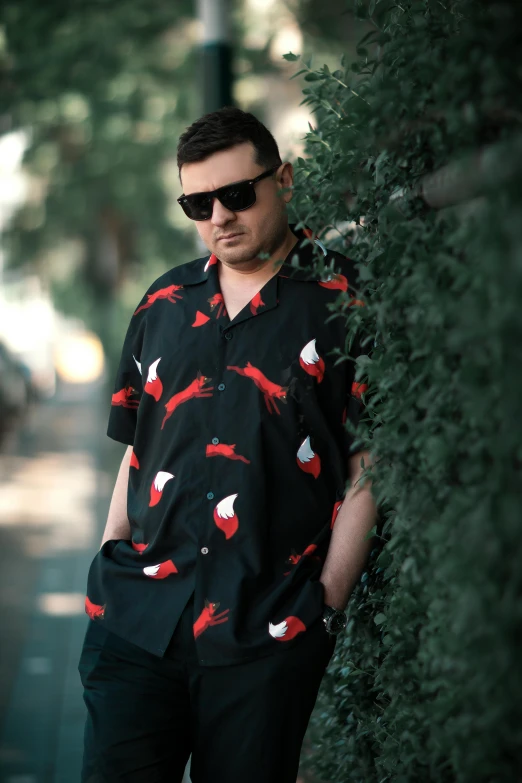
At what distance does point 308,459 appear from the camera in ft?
8.82

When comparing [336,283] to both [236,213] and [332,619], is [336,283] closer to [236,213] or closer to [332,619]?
[236,213]

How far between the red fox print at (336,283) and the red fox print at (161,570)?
2.80 feet

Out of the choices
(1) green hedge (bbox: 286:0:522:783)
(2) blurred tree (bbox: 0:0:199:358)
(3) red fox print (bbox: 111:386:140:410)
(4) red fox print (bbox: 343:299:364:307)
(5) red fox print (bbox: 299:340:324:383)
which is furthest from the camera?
(2) blurred tree (bbox: 0:0:199:358)

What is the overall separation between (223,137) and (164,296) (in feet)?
1.62

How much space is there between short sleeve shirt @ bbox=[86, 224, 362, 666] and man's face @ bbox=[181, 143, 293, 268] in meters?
0.10

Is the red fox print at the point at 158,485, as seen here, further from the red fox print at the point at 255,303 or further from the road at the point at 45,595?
the road at the point at 45,595

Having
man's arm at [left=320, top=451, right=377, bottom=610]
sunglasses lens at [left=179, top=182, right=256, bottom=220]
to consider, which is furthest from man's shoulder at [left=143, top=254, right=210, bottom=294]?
man's arm at [left=320, top=451, right=377, bottom=610]

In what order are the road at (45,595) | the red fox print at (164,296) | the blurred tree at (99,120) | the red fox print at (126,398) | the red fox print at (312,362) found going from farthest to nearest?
the blurred tree at (99,120), the road at (45,595), the red fox print at (126,398), the red fox print at (164,296), the red fox print at (312,362)

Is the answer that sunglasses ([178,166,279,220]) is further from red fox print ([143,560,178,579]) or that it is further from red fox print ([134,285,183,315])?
red fox print ([143,560,178,579])

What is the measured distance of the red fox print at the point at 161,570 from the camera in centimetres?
274

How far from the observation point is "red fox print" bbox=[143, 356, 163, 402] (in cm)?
287

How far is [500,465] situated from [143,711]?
1477mm

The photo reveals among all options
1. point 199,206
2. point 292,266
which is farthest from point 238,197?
point 292,266

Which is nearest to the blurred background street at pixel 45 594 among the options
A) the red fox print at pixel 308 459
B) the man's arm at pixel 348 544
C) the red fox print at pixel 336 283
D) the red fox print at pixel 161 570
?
the red fox print at pixel 161 570
